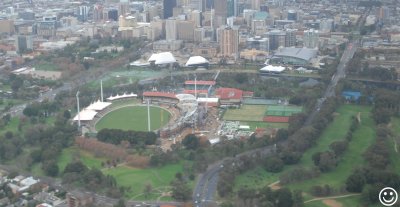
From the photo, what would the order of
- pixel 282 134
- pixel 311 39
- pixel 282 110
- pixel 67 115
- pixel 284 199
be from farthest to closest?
pixel 311 39, pixel 282 110, pixel 67 115, pixel 282 134, pixel 284 199

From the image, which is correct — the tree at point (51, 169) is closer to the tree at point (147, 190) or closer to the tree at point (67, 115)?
the tree at point (147, 190)

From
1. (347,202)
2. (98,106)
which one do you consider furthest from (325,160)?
(98,106)

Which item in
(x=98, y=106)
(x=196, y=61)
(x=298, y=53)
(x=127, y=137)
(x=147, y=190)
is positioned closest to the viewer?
(x=147, y=190)

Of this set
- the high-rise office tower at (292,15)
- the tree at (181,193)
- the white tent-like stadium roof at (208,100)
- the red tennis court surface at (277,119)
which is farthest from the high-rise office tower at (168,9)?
the tree at (181,193)

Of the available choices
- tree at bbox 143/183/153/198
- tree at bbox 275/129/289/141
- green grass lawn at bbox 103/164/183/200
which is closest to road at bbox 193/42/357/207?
tree at bbox 275/129/289/141

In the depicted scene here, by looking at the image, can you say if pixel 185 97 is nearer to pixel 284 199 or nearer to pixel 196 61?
pixel 196 61

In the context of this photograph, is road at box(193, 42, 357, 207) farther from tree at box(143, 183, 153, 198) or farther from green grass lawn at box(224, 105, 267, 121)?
green grass lawn at box(224, 105, 267, 121)

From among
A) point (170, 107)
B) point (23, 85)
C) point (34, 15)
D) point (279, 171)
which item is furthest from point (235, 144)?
point (34, 15)
